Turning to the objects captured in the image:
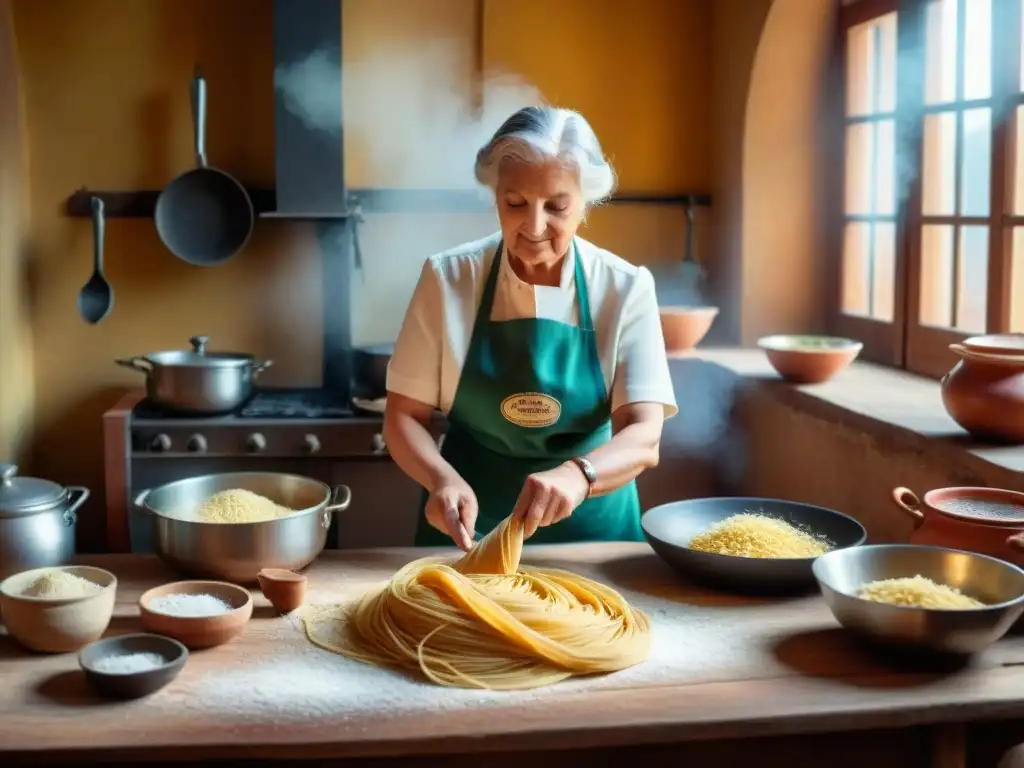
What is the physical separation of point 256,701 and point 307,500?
738 millimetres

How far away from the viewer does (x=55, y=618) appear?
1651 mm

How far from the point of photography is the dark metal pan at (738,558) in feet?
6.21

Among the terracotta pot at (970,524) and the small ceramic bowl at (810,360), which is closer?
the terracotta pot at (970,524)

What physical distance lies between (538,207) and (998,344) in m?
1.05

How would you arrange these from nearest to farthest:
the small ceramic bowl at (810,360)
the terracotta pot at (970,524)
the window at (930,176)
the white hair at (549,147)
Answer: the terracotta pot at (970,524) → the white hair at (549,147) → the window at (930,176) → the small ceramic bowl at (810,360)

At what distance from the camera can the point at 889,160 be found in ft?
11.7

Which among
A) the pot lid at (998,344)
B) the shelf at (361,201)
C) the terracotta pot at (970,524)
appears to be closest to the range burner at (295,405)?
the shelf at (361,201)

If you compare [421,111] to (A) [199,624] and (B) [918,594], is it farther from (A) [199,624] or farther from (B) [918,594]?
(B) [918,594]

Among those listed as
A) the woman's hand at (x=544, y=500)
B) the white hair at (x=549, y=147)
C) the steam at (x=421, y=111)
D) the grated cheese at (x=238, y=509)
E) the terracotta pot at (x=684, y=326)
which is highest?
the steam at (x=421, y=111)

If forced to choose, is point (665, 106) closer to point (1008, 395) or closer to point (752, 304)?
point (752, 304)

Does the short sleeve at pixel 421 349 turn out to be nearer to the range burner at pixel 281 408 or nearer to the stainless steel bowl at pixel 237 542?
the stainless steel bowl at pixel 237 542

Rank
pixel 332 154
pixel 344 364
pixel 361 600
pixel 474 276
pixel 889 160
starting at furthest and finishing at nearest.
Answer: pixel 344 364 → pixel 332 154 → pixel 889 160 → pixel 474 276 → pixel 361 600

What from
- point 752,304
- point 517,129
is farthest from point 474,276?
point 752,304

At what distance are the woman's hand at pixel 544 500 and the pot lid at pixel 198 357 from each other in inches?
77.7
